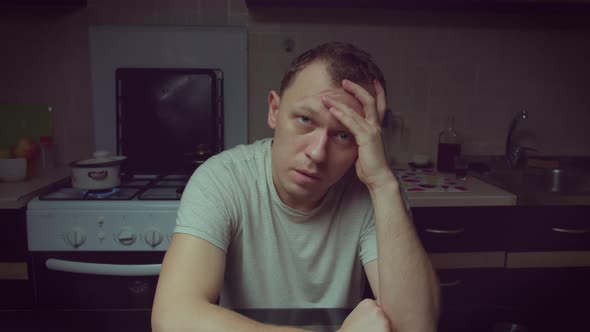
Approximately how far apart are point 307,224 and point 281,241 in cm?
8

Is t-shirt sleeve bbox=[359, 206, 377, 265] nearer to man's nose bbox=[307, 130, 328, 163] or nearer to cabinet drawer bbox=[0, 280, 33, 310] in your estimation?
man's nose bbox=[307, 130, 328, 163]

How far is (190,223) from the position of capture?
90 cm

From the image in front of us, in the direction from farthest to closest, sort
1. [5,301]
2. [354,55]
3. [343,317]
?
[5,301], [354,55], [343,317]

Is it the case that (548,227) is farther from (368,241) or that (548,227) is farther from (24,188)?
(24,188)

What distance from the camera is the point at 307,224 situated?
1.07 m

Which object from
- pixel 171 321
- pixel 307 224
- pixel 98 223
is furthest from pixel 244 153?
pixel 98 223

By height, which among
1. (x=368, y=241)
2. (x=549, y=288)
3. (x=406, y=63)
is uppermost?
(x=406, y=63)

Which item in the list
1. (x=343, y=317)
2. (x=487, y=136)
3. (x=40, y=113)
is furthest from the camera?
(x=487, y=136)

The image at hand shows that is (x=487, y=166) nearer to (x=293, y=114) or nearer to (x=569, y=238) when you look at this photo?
(x=569, y=238)

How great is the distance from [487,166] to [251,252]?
4.73 ft

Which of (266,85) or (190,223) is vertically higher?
(266,85)

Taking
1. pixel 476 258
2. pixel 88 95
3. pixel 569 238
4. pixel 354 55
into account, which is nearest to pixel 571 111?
pixel 569 238

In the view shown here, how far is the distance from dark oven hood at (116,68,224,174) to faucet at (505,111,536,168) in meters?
1.47

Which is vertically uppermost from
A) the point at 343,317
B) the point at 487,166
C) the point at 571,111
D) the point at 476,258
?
the point at 571,111
